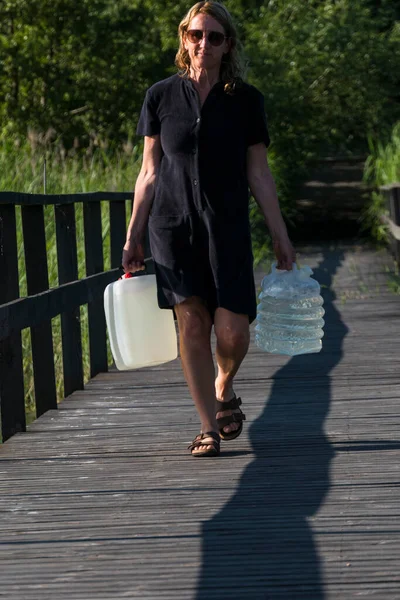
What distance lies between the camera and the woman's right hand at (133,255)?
5121 mm

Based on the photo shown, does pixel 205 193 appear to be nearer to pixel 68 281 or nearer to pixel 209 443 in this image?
pixel 209 443

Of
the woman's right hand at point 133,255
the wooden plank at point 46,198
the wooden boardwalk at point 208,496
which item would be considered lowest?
the wooden boardwalk at point 208,496

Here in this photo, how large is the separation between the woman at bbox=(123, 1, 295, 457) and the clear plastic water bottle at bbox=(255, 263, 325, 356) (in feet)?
0.91

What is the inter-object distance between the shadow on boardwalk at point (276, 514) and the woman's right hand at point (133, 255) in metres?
0.82

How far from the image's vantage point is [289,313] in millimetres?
6344

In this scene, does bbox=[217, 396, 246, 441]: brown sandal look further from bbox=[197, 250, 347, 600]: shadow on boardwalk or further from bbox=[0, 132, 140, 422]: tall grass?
bbox=[0, 132, 140, 422]: tall grass

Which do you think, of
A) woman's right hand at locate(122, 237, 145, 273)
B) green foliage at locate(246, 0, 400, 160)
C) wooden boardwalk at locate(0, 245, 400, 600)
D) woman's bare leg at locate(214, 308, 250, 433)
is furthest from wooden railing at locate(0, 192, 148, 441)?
green foliage at locate(246, 0, 400, 160)

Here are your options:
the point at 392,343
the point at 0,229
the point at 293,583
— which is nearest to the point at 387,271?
the point at 392,343

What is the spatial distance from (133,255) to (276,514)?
4.57ft

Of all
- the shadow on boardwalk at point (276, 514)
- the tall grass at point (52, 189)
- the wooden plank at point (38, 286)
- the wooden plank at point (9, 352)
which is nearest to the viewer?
the shadow on boardwalk at point (276, 514)

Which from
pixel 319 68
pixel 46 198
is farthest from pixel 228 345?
pixel 319 68

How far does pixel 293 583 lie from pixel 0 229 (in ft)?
8.67

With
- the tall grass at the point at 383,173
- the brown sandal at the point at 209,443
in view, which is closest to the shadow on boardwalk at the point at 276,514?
the brown sandal at the point at 209,443

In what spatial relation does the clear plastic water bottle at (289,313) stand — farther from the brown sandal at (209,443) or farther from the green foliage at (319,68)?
the green foliage at (319,68)
